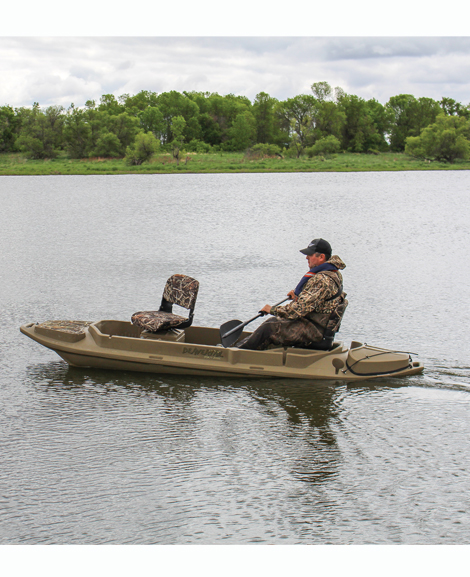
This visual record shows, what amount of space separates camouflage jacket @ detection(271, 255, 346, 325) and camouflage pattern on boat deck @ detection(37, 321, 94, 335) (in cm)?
259

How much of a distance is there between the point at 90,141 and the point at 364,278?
237ft

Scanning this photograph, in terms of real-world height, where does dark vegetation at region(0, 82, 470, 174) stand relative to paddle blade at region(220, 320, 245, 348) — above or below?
above

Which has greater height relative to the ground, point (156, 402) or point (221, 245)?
point (221, 245)

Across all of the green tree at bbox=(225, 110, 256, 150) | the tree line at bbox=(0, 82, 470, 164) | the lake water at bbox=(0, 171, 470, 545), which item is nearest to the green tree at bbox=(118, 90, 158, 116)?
the tree line at bbox=(0, 82, 470, 164)

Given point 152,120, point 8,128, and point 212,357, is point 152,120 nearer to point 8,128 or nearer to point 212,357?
point 8,128

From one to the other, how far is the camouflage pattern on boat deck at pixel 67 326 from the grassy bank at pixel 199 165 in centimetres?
5818

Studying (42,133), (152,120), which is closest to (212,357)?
(42,133)

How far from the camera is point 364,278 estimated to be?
1488 cm

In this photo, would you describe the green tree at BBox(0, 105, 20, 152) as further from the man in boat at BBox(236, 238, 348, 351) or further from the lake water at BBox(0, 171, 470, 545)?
the man in boat at BBox(236, 238, 348, 351)

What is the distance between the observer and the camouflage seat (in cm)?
871

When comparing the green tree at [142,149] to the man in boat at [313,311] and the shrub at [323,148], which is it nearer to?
the shrub at [323,148]

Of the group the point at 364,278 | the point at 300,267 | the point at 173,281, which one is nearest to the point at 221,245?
the point at 300,267

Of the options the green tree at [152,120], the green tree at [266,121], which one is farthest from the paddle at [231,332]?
the green tree at [266,121]

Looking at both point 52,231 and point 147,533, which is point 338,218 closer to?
point 52,231
